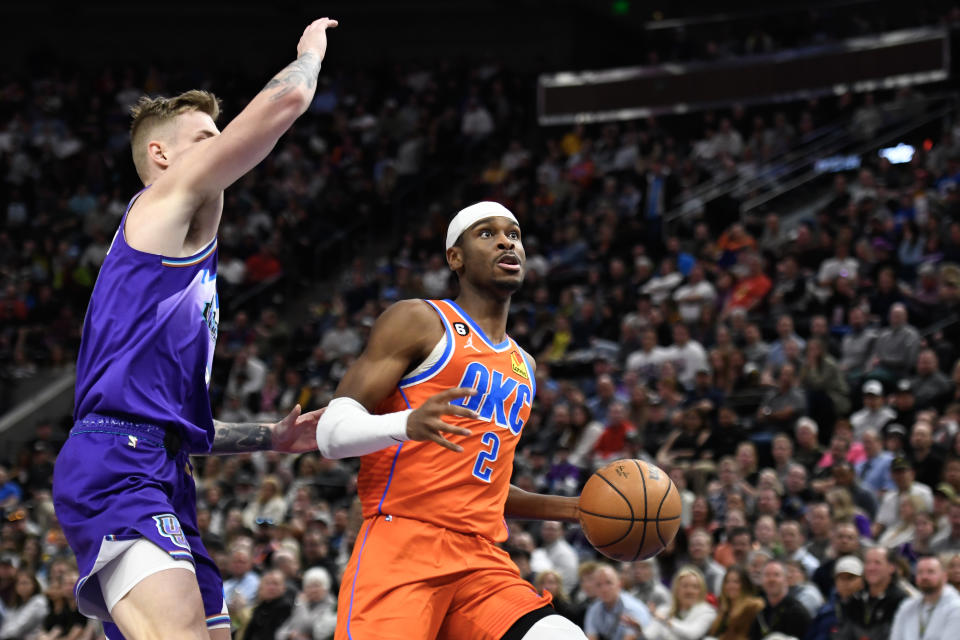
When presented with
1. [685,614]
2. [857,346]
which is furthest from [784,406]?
[685,614]

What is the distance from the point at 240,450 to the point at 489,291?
1164 millimetres

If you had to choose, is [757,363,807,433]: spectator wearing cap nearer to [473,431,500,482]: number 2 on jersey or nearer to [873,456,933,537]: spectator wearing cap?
[873,456,933,537]: spectator wearing cap

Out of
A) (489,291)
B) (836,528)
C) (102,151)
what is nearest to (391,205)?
(102,151)

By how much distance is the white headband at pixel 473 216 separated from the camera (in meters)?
5.02

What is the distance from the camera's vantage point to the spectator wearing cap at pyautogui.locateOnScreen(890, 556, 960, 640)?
26.8ft

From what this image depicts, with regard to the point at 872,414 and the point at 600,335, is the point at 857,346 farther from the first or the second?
the point at 600,335

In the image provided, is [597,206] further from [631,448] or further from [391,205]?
[631,448]

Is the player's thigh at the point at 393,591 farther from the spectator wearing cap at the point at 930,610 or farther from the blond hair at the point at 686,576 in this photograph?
the blond hair at the point at 686,576

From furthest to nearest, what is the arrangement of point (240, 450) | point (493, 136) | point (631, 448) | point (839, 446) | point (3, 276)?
point (493, 136) < point (3, 276) < point (631, 448) < point (839, 446) < point (240, 450)

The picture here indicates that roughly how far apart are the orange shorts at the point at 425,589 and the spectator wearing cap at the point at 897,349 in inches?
334

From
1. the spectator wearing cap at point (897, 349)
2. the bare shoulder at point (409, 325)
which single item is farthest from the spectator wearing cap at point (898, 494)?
the bare shoulder at point (409, 325)

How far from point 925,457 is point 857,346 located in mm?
2568

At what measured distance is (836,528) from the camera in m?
9.46

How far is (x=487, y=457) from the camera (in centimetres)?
464
